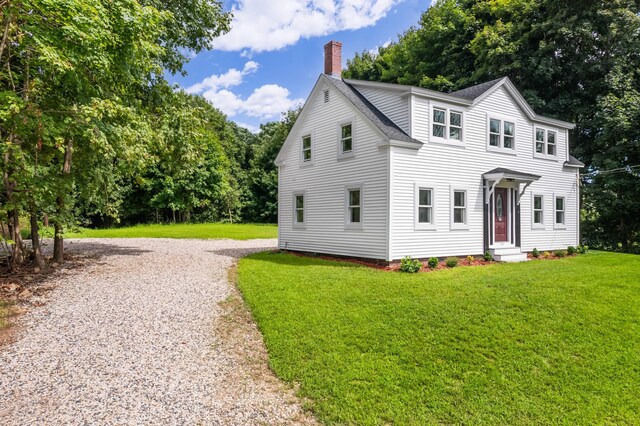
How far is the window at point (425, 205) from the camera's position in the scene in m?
12.9

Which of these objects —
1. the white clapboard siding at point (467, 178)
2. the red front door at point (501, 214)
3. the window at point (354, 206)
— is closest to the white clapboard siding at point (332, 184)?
the window at point (354, 206)

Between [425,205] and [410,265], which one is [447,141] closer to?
[425,205]

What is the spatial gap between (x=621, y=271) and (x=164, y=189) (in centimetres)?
3449

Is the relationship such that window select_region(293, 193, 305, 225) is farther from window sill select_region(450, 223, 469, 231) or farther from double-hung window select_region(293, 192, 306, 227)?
window sill select_region(450, 223, 469, 231)

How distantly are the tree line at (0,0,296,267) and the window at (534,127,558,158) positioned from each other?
14.4m

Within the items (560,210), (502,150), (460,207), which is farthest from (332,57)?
(560,210)

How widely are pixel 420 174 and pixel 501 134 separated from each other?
196 inches

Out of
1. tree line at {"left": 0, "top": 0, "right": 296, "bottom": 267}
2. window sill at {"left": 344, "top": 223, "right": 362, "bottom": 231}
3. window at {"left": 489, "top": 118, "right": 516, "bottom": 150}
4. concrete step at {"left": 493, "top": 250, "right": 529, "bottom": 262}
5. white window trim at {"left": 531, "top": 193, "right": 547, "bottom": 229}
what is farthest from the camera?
white window trim at {"left": 531, "top": 193, "right": 547, "bottom": 229}

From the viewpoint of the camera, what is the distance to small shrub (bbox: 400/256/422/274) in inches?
450

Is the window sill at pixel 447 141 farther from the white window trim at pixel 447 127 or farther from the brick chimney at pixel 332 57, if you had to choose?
the brick chimney at pixel 332 57

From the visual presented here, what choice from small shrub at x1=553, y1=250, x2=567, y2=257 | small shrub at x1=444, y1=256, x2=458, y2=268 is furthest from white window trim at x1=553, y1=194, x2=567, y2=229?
small shrub at x1=444, y1=256, x2=458, y2=268

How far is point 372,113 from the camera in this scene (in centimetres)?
1335

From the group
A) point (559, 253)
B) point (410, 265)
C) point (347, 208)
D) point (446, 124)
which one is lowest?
point (559, 253)

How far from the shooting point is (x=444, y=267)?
12539 millimetres
